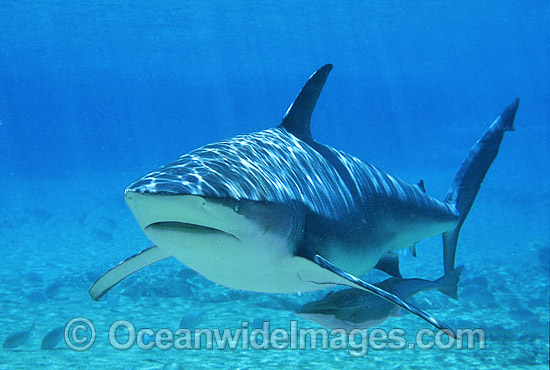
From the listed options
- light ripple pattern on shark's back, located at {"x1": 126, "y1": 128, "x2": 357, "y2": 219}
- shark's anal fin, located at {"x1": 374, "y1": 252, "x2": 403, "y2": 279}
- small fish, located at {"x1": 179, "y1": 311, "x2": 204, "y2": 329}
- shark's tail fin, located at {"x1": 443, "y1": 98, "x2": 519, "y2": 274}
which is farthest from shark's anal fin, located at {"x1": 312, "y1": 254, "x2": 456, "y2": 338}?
small fish, located at {"x1": 179, "y1": 311, "x2": 204, "y2": 329}

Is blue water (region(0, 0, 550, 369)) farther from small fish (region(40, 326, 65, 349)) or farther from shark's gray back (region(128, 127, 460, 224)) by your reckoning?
shark's gray back (region(128, 127, 460, 224))

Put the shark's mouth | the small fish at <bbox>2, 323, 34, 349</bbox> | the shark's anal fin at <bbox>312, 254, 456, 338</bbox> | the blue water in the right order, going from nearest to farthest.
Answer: the shark's mouth → the shark's anal fin at <bbox>312, 254, 456, 338</bbox> → the small fish at <bbox>2, 323, 34, 349</bbox> → the blue water

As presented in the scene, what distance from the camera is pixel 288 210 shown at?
2865mm

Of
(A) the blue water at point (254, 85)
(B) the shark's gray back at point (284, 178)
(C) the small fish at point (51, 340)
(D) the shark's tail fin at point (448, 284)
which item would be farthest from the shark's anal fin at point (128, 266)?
(C) the small fish at point (51, 340)

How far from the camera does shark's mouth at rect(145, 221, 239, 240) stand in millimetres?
2236

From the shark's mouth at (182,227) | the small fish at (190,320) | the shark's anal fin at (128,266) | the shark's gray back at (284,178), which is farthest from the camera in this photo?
the small fish at (190,320)

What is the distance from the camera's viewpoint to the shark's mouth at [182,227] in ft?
7.34

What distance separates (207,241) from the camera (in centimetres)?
234

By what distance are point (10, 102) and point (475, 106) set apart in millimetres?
143117

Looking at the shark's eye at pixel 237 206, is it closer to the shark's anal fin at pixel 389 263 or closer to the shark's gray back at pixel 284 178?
the shark's gray back at pixel 284 178

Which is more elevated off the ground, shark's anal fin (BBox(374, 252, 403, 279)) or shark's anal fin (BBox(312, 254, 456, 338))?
shark's anal fin (BBox(374, 252, 403, 279))

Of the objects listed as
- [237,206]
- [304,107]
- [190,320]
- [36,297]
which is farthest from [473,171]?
[36,297]

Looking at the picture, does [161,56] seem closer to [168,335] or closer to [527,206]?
[527,206]
